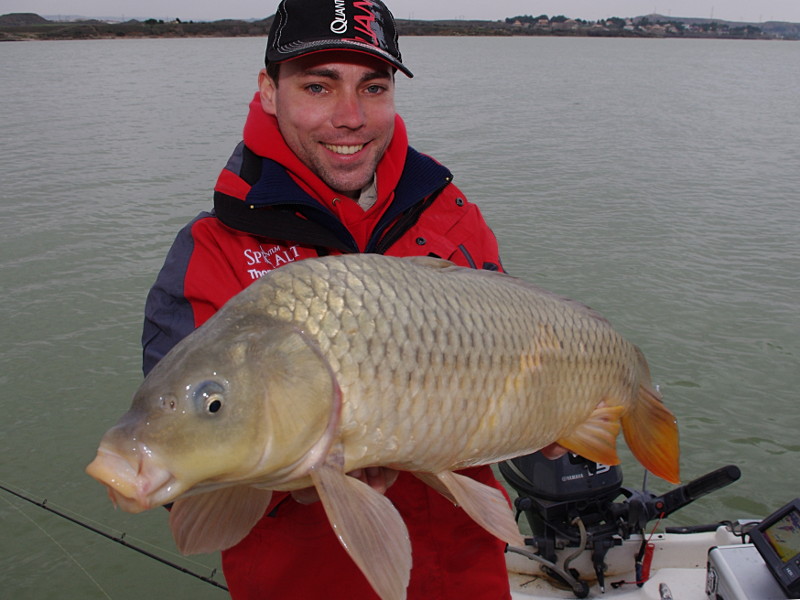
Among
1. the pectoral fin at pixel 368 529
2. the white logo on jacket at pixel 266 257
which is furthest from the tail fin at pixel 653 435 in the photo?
the white logo on jacket at pixel 266 257

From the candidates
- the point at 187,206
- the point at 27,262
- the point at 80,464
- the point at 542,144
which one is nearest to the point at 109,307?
the point at 27,262

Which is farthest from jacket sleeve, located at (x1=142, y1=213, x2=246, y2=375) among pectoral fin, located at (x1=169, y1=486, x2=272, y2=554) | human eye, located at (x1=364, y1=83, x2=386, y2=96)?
human eye, located at (x1=364, y1=83, x2=386, y2=96)

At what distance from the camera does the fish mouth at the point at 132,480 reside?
1218 millimetres

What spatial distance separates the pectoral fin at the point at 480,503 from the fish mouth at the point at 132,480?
0.60m

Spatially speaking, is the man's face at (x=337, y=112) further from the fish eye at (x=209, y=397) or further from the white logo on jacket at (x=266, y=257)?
the fish eye at (x=209, y=397)

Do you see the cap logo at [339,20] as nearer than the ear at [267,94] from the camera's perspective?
Yes

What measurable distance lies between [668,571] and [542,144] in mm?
13956

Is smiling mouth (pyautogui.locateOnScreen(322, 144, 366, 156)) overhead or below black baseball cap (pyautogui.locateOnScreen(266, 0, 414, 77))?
below

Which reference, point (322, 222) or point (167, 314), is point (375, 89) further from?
point (167, 314)

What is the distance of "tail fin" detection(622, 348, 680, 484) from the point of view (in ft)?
6.91

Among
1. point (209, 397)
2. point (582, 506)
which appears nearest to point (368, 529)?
point (209, 397)

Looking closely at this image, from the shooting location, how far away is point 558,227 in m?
10.2

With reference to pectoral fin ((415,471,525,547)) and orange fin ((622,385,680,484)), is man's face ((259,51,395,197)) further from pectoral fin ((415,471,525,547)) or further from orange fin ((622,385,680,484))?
orange fin ((622,385,680,484))

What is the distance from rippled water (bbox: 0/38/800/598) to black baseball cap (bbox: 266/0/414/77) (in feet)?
10.0
